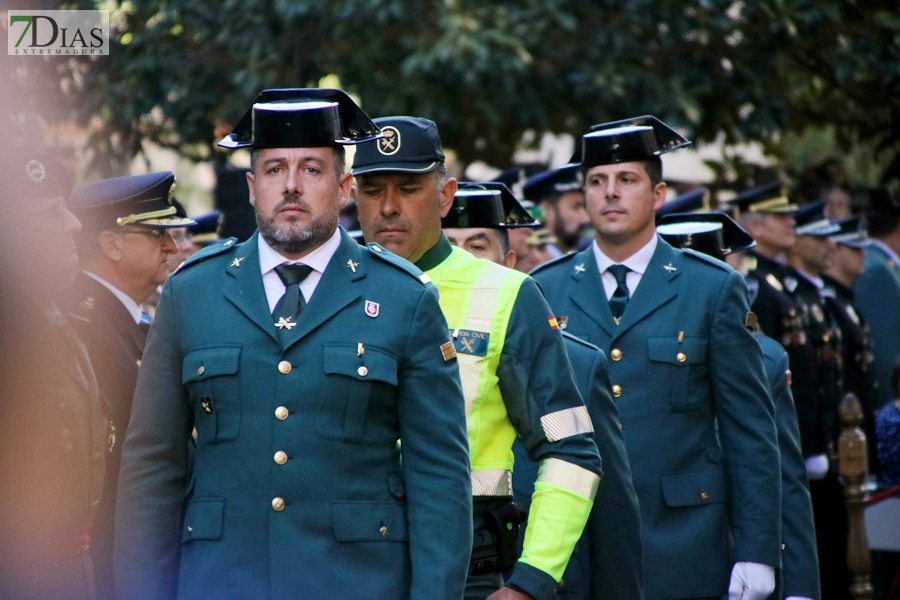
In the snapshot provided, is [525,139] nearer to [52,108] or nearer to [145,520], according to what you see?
[52,108]

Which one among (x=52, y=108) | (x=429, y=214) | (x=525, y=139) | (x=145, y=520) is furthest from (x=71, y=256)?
(x=525, y=139)

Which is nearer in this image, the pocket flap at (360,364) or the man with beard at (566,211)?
the pocket flap at (360,364)

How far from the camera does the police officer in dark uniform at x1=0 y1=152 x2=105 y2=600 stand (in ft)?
12.9

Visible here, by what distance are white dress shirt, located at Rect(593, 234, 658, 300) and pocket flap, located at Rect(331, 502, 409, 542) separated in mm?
2252

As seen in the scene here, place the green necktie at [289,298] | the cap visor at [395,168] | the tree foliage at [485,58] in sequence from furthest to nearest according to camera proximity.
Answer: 1. the tree foliage at [485,58]
2. the cap visor at [395,168]
3. the green necktie at [289,298]

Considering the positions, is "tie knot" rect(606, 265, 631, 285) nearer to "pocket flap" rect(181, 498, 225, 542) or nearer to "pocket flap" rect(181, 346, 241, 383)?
"pocket flap" rect(181, 346, 241, 383)

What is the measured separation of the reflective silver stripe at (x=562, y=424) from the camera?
13.8 feet

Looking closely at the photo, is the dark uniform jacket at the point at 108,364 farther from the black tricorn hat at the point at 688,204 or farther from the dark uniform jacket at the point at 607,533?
the black tricorn hat at the point at 688,204

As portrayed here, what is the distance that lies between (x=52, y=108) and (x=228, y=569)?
8.37 meters

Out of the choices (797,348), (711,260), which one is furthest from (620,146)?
(797,348)

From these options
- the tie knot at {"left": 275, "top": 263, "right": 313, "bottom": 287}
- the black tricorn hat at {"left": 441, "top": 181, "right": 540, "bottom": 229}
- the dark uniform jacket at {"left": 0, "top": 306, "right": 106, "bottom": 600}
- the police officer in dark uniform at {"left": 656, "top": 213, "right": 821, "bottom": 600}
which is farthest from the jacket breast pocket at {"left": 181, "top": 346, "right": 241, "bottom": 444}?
the police officer in dark uniform at {"left": 656, "top": 213, "right": 821, "bottom": 600}

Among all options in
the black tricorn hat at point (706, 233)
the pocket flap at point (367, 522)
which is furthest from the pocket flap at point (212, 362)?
the black tricorn hat at point (706, 233)

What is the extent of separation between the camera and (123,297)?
5.94m

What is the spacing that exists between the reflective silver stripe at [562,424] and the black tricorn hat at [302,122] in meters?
0.99
